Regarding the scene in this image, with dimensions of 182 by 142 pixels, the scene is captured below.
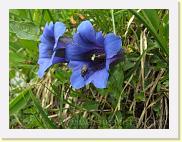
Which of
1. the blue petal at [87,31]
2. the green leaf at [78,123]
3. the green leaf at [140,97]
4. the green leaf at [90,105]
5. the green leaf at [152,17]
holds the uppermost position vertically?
the green leaf at [152,17]

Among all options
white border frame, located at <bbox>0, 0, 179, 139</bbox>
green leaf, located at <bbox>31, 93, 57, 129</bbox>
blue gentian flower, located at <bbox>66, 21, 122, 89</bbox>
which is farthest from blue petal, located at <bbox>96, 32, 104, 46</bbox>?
green leaf, located at <bbox>31, 93, 57, 129</bbox>

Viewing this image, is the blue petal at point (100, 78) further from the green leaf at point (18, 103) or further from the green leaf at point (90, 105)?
the green leaf at point (18, 103)

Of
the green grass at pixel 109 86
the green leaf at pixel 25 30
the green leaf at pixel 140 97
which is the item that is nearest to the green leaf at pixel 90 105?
the green grass at pixel 109 86

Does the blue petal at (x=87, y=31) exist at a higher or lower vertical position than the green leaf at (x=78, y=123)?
higher

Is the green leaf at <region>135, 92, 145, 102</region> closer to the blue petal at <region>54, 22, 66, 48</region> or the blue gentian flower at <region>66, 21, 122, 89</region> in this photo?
the blue gentian flower at <region>66, 21, 122, 89</region>

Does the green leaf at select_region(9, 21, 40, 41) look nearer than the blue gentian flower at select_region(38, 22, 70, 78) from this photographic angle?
No
